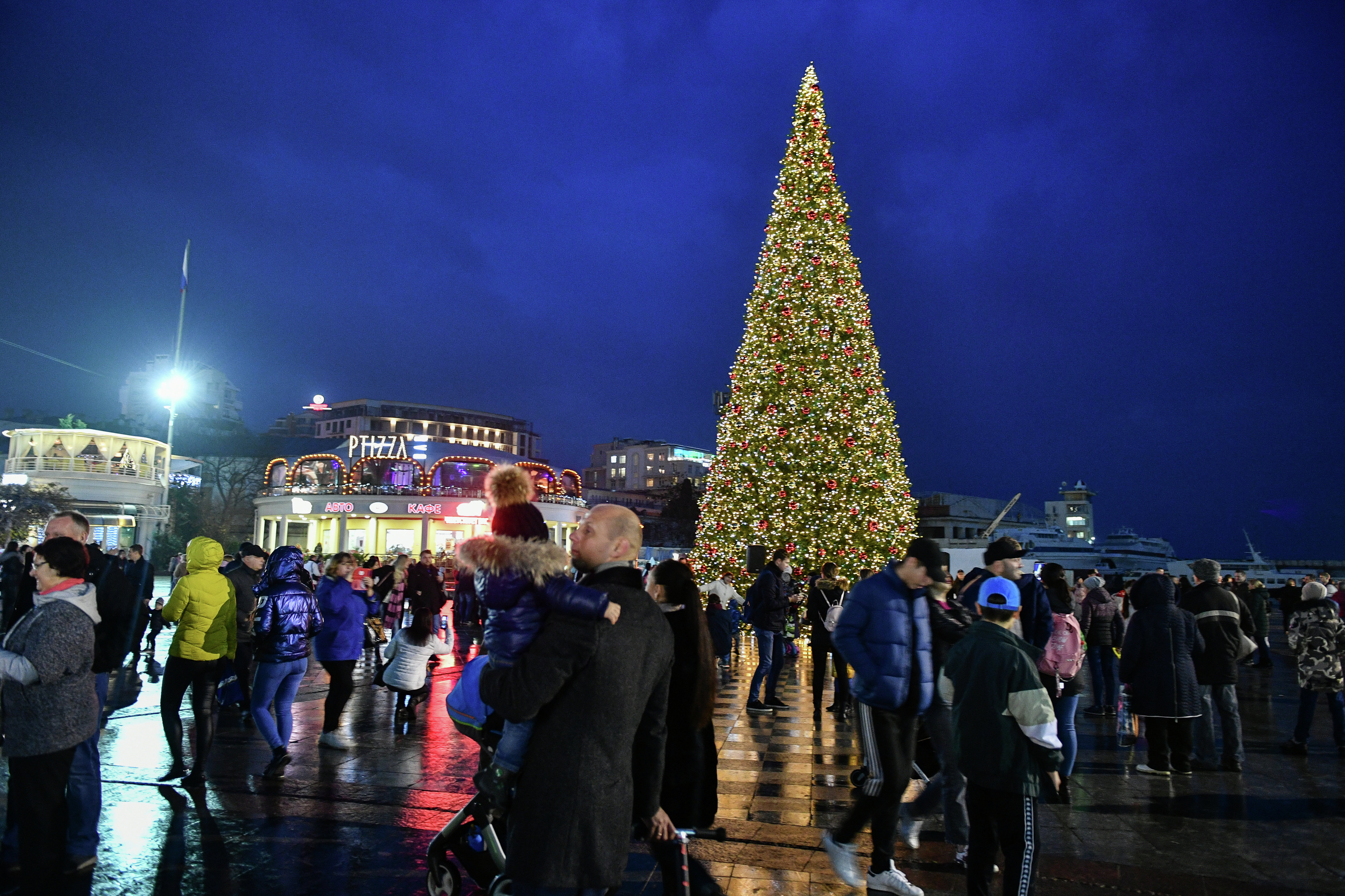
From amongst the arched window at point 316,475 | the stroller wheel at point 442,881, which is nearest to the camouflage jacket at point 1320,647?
the stroller wheel at point 442,881

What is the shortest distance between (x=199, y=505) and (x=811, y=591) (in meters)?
53.8

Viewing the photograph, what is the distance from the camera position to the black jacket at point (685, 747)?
12.3 feet

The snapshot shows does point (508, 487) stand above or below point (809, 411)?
below

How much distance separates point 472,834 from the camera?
3.67 m

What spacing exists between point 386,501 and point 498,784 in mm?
40007

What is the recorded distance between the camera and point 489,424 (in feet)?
343

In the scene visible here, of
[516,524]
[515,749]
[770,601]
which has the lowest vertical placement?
[515,749]

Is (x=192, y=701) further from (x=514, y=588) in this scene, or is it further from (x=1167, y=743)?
(x=1167, y=743)

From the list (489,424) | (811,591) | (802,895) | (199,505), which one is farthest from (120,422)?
(802,895)

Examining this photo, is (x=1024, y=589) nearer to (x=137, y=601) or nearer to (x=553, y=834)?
(x=553, y=834)

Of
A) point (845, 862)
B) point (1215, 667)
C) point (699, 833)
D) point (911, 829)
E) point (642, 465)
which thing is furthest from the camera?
point (642, 465)

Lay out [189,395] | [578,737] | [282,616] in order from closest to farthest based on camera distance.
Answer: [578,737] < [282,616] < [189,395]

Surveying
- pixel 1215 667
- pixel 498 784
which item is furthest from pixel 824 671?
Answer: pixel 498 784

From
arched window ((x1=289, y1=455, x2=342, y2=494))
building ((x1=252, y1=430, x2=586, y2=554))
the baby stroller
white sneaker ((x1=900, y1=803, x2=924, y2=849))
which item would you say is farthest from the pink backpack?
arched window ((x1=289, y1=455, x2=342, y2=494))
